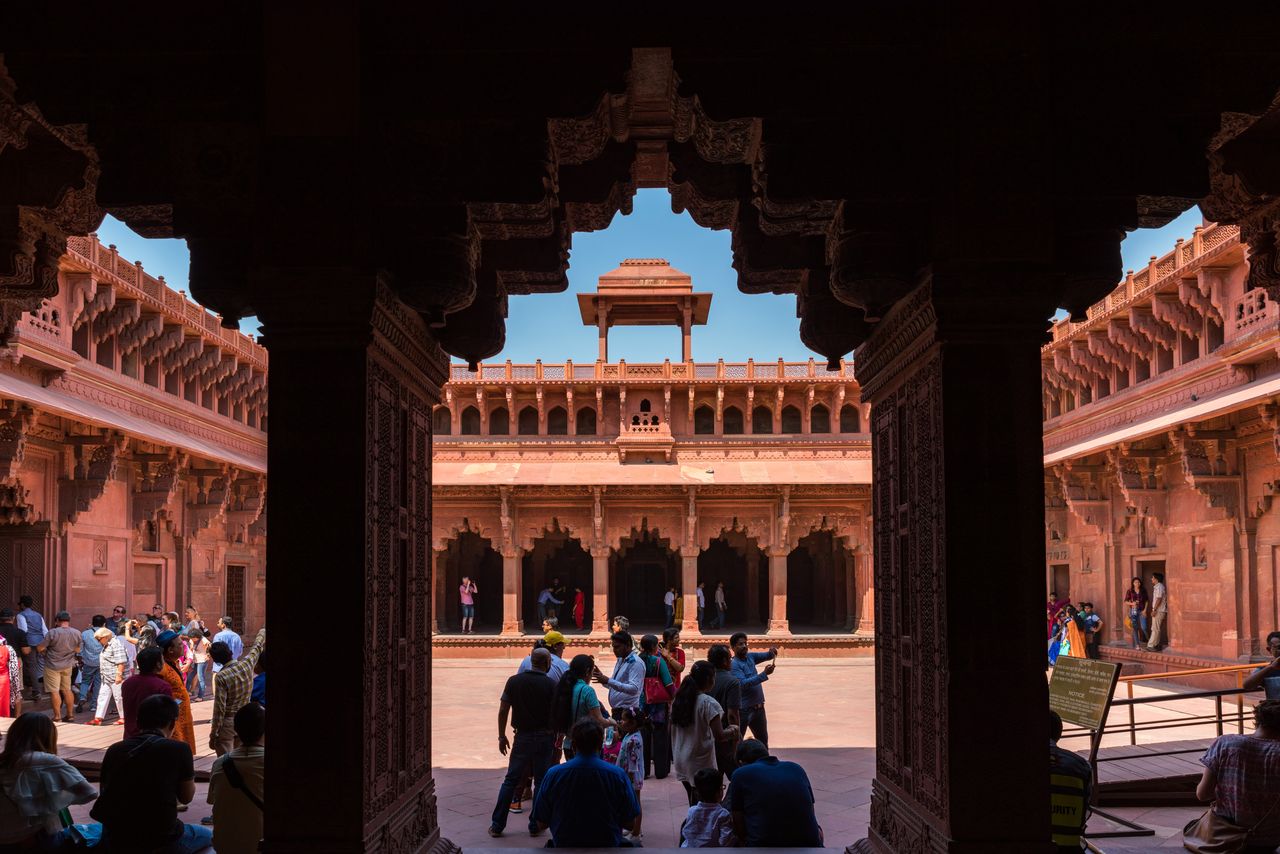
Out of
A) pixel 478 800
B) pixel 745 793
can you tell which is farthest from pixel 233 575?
pixel 745 793

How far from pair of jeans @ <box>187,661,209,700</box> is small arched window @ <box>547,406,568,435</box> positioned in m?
14.2

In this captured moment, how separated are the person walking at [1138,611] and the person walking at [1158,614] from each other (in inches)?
18.0

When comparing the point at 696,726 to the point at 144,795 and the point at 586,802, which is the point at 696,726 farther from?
the point at 144,795

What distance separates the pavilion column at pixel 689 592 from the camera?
24364 millimetres

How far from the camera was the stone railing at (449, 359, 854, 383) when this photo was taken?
2798 cm

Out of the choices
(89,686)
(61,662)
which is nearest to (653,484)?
(89,686)

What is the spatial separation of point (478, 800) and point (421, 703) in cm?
385

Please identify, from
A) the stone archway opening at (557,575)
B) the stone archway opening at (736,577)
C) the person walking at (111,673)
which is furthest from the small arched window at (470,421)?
the person walking at (111,673)

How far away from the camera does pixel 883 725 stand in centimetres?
488

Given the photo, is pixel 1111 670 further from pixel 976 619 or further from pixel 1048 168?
pixel 1048 168

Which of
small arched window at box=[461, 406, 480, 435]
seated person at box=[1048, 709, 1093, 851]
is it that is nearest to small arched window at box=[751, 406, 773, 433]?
small arched window at box=[461, 406, 480, 435]

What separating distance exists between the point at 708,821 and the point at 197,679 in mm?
12352

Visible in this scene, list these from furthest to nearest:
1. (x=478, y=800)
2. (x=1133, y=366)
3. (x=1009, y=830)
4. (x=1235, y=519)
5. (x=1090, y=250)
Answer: (x=1133, y=366)
(x=1235, y=519)
(x=478, y=800)
(x=1090, y=250)
(x=1009, y=830)

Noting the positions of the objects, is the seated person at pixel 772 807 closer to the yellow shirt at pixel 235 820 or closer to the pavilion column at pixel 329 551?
the pavilion column at pixel 329 551
